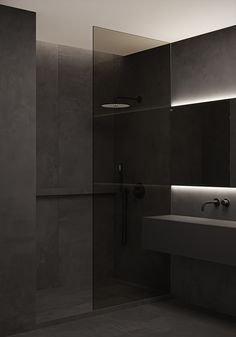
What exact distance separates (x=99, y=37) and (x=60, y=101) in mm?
1329

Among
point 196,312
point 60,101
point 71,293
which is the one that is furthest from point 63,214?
point 196,312

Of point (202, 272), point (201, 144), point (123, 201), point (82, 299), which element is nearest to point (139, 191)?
point (123, 201)

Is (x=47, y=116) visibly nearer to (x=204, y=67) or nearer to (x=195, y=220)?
(x=204, y=67)

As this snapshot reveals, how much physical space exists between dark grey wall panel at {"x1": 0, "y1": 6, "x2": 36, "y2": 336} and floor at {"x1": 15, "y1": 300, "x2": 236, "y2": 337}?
31cm

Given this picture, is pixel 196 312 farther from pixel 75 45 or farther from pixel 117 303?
pixel 75 45

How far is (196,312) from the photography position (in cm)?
438

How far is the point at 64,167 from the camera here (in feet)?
17.0

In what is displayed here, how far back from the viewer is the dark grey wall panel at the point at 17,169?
3.75m

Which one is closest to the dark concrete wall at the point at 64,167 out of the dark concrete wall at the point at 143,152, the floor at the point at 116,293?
the floor at the point at 116,293

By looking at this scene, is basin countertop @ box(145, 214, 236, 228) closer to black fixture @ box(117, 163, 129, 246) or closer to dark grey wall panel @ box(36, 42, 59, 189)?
black fixture @ box(117, 163, 129, 246)

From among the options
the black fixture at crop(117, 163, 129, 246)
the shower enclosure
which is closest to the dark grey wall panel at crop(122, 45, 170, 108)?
the shower enclosure

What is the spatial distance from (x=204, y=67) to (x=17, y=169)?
200 cm

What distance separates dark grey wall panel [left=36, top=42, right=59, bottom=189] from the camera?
16.5 feet

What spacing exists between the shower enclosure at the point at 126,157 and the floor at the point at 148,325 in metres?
0.15
